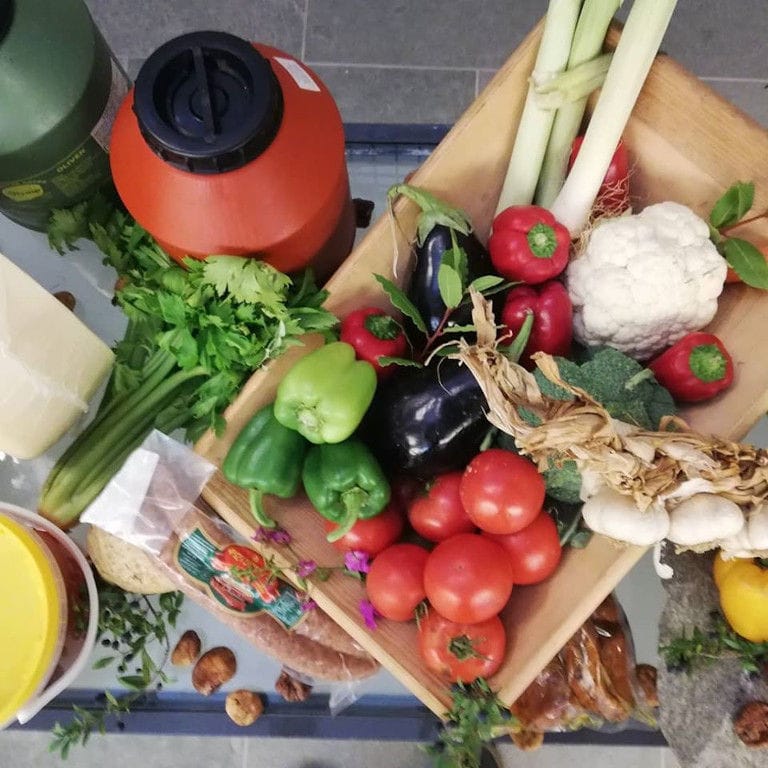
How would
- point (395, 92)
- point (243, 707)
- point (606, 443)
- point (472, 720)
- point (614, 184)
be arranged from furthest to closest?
point (395, 92) → point (243, 707) → point (614, 184) → point (472, 720) → point (606, 443)

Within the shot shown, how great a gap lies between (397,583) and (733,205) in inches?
18.0

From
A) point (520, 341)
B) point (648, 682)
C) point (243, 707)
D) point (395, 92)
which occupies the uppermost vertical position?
point (520, 341)

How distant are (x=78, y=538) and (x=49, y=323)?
27 centimetres

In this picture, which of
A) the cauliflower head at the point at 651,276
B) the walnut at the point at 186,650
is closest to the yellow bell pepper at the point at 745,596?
the cauliflower head at the point at 651,276

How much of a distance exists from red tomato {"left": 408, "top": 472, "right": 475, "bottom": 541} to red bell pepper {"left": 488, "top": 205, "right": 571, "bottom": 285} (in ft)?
0.66

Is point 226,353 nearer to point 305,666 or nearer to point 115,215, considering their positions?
point 115,215

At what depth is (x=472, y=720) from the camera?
656mm

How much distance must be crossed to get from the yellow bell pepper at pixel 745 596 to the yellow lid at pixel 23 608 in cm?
61

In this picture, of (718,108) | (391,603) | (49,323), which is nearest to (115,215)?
(49,323)

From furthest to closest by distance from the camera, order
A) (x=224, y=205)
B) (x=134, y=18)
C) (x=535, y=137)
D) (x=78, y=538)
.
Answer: (x=134, y=18) → (x=78, y=538) → (x=535, y=137) → (x=224, y=205)

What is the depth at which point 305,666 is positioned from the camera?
2.67 feet

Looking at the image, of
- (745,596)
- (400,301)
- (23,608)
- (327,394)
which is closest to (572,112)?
(400,301)

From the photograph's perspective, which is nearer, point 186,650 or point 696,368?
point 696,368

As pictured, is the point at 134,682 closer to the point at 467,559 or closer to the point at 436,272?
the point at 467,559
